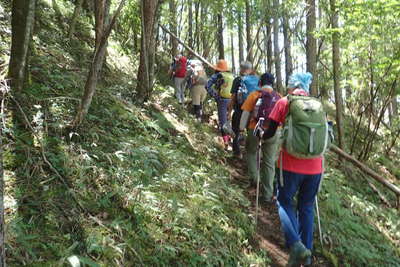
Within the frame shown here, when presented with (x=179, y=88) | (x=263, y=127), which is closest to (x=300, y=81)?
(x=263, y=127)

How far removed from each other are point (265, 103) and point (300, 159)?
176 cm

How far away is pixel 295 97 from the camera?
4.37 meters

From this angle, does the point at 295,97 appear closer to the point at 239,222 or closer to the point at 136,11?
the point at 239,222

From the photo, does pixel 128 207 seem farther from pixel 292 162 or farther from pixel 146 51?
pixel 146 51

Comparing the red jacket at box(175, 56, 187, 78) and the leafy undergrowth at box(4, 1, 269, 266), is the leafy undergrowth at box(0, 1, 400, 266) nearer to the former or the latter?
the leafy undergrowth at box(4, 1, 269, 266)

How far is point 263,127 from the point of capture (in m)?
5.73

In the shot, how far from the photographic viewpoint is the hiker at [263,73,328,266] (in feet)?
13.8

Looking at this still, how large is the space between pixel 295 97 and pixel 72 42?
5.69 meters

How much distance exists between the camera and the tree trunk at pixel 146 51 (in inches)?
284

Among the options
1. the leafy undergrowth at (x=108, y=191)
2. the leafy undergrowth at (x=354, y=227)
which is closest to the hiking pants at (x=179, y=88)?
the leafy undergrowth at (x=108, y=191)

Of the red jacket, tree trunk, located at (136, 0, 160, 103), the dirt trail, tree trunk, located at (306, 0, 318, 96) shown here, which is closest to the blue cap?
the dirt trail

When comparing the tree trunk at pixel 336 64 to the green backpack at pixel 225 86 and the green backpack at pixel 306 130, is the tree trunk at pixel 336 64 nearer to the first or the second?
the green backpack at pixel 225 86

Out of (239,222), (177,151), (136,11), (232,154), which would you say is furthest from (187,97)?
(239,222)

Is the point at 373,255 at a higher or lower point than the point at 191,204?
lower
